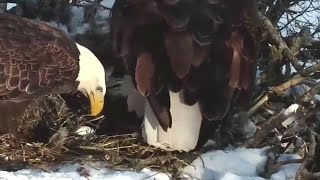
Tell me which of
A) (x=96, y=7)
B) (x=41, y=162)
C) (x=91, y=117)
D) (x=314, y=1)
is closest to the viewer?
(x=41, y=162)

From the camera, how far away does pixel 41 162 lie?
4027 mm

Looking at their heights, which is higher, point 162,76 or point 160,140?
point 162,76

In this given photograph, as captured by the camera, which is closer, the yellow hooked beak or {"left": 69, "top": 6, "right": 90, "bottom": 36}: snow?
the yellow hooked beak

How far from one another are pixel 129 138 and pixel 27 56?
79 centimetres

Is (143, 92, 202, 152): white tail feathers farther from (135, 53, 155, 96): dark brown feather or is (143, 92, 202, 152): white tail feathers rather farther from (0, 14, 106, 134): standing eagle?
(0, 14, 106, 134): standing eagle

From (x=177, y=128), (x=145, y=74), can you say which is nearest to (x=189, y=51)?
(x=145, y=74)

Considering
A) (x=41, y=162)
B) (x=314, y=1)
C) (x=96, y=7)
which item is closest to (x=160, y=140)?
(x=41, y=162)

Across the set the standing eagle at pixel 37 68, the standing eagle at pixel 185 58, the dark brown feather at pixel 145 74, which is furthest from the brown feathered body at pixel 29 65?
the dark brown feather at pixel 145 74

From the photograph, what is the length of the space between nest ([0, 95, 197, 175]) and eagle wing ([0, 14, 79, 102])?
276mm

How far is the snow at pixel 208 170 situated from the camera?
151 inches

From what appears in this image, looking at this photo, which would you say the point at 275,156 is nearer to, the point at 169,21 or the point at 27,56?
the point at 169,21

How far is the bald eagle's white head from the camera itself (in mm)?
4363

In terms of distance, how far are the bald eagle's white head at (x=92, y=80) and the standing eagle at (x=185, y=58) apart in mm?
158

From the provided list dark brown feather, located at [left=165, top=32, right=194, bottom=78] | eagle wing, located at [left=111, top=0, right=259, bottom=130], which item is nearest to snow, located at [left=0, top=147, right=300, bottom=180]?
eagle wing, located at [left=111, top=0, right=259, bottom=130]
